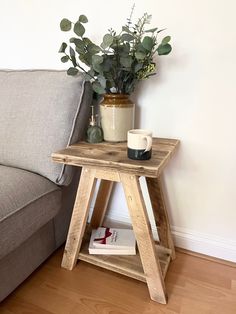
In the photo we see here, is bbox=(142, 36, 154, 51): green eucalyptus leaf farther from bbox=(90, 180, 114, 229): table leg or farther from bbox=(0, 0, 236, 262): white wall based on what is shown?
bbox=(90, 180, 114, 229): table leg

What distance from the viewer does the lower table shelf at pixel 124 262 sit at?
3.13 feet

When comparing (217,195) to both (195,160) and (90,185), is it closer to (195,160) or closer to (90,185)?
(195,160)

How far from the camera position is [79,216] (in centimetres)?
96

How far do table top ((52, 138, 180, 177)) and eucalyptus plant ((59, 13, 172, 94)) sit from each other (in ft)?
0.73

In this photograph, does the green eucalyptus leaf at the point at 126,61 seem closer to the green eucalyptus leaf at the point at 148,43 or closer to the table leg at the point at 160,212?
the green eucalyptus leaf at the point at 148,43

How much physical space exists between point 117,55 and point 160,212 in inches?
26.5

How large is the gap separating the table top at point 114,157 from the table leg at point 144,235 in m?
0.05

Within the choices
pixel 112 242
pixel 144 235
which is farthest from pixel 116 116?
pixel 112 242

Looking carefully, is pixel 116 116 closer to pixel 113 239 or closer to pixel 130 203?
pixel 130 203

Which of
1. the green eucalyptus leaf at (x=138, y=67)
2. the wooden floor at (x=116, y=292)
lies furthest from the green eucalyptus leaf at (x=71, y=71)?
the wooden floor at (x=116, y=292)

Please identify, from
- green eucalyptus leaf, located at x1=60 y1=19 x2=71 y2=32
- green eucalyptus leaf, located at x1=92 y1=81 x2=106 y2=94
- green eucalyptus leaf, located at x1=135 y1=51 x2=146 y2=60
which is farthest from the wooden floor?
green eucalyptus leaf, located at x1=60 y1=19 x2=71 y2=32

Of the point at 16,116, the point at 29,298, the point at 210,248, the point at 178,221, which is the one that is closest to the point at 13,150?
the point at 16,116

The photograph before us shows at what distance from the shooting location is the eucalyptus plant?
85 cm

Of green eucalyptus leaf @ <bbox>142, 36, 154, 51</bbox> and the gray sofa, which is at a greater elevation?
green eucalyptus leaf @ <bbox>142, 36, 154, 51</bbox>
